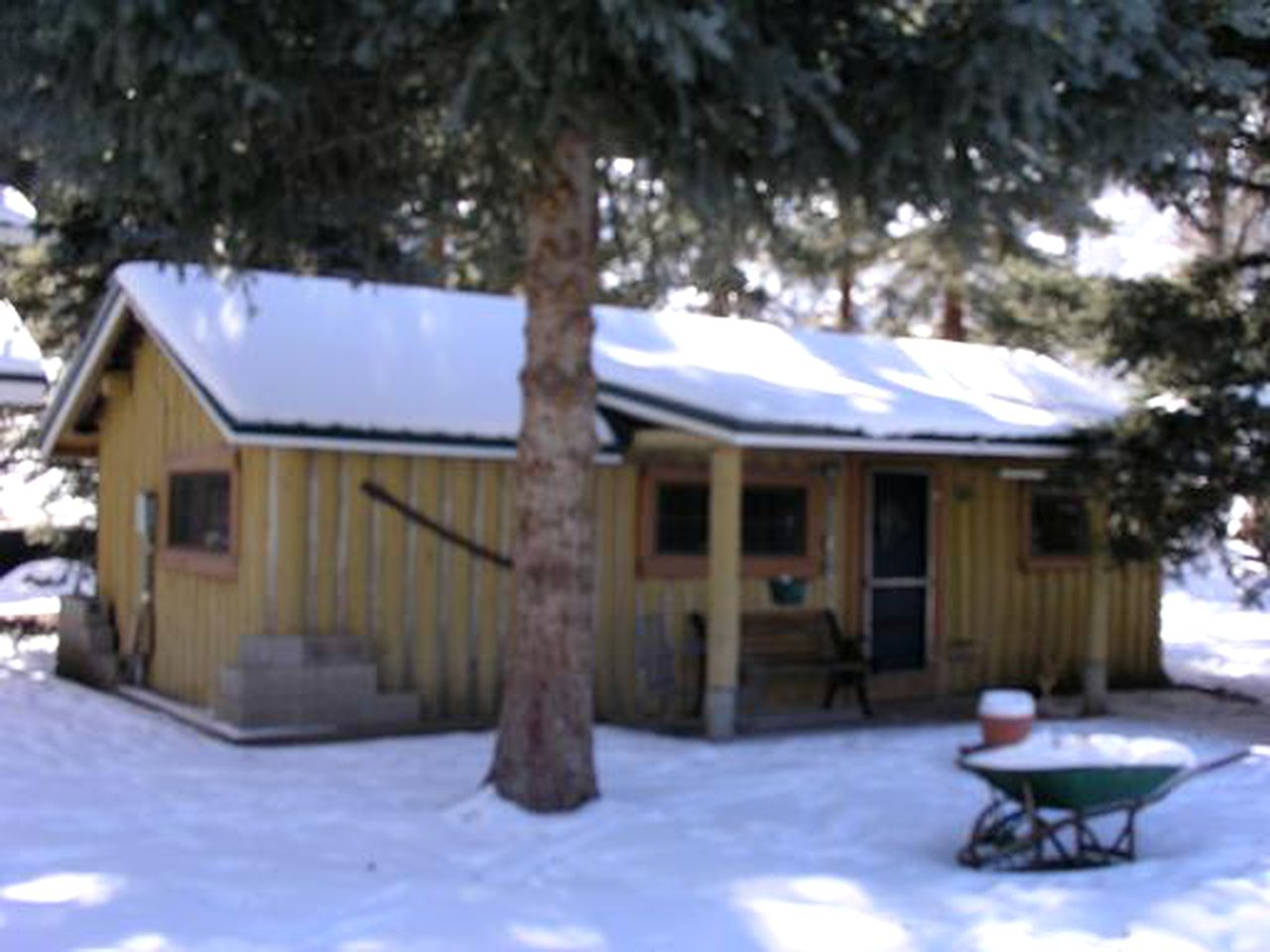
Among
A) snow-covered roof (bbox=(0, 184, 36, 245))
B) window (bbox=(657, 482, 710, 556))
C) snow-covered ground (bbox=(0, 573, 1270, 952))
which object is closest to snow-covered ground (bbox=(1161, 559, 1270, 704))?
window (bbox=(657, 482, 710, 556))

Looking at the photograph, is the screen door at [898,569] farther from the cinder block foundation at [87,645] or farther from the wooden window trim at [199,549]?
the cinder block foundation at [87,645]

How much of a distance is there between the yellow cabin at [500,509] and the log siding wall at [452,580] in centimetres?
2

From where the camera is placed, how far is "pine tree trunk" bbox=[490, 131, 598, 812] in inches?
332

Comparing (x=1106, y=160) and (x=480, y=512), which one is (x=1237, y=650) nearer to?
(x=480, y=512)

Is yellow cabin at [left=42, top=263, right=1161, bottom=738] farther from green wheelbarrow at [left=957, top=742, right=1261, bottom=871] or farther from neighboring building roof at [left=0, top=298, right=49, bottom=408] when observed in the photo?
green wheelbarrow at [left=957, top=742, right=1261, bottom=871]

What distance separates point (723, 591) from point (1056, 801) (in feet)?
14.6

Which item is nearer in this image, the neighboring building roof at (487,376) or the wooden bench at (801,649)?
the neighboring building roof at (487,376)

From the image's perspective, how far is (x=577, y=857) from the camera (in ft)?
25.0

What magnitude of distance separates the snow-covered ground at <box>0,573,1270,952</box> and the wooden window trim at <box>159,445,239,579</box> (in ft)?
5.10

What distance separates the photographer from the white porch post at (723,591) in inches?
450

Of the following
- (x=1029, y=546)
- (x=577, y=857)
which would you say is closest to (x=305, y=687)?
(x=577, y=857)

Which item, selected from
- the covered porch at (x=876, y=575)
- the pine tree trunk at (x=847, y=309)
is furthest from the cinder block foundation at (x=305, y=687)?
the pine tree trunk at (x=847, y=309)

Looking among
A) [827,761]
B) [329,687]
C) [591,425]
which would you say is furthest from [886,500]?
[591,425]

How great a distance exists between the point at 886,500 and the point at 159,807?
707cm
